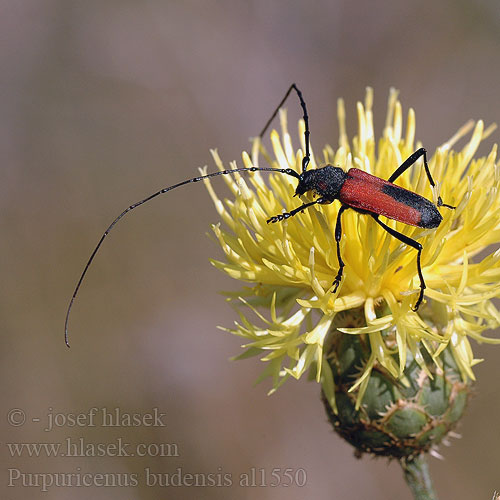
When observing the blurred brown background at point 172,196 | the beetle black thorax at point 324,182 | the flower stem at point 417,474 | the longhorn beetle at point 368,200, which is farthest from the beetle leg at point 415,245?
the blurred brown background at point 172,196

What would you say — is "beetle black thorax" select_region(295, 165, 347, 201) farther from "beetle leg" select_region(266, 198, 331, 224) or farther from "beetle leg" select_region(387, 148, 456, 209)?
"beetle leg" select_region(387, 148, 456, 209)

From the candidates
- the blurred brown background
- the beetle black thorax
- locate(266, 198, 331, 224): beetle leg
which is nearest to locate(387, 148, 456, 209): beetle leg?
the beetle black thorax

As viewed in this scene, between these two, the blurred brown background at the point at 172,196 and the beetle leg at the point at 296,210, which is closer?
the beetle leg at the point at 296,210

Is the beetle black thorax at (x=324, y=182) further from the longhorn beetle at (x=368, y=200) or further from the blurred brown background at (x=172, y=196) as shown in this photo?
the blurred brown background at (x=172, y=196)

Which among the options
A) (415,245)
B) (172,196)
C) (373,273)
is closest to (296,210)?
(373,273)

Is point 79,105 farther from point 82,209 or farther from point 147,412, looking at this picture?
point 147,412

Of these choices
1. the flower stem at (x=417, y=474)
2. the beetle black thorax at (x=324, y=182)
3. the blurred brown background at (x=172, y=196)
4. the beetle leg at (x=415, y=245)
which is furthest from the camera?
the blurred brown background at (x=172, y=196)

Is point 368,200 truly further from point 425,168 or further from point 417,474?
point 417,474
